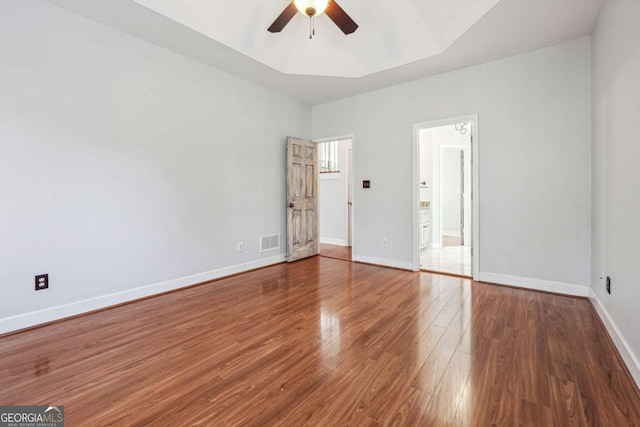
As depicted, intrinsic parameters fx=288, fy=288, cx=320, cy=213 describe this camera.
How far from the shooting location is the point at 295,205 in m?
4.92

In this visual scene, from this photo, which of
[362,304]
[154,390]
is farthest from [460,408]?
[154,390]

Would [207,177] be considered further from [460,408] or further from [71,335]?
[460,408]

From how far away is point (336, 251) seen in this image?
5.79 meters

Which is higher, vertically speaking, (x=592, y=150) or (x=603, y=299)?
(x=592, y=150)

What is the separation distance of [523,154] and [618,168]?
1.35 m

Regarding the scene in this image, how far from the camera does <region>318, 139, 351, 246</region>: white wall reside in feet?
21.0

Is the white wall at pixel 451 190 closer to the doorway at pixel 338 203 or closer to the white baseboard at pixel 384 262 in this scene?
the doorway at pixel 338 203

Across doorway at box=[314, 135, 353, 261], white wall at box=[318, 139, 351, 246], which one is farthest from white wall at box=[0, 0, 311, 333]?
white wall at box=[318, 139, 351, 246]

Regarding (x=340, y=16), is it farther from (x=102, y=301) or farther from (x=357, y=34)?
(x=102, y=301)

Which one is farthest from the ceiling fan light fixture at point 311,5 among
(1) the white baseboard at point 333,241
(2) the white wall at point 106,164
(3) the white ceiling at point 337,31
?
(1) the white baseboard at point 333,241

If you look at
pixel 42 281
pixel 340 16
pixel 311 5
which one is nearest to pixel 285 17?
pixel 311 5

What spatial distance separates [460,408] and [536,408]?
390mm

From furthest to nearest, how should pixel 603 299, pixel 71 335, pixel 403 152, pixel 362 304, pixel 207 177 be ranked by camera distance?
pixel 403 152
pixel 207 177
pixel 362 304
pixel 603 299
pixel 71 335

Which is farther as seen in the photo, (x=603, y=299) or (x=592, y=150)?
(x=592, y=150)
